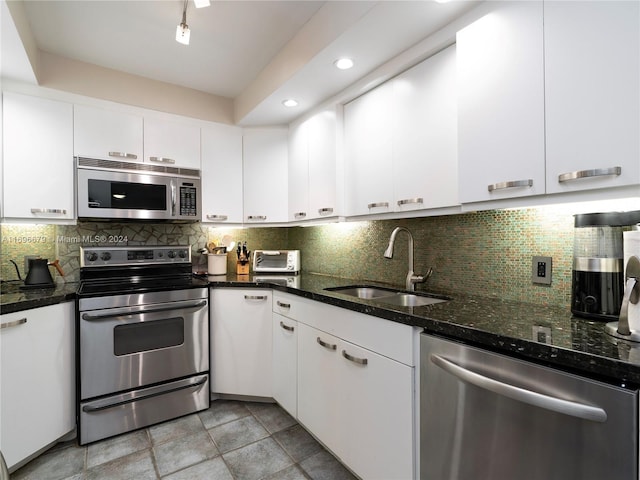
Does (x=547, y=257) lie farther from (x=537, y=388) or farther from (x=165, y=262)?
(x=165, y=262)

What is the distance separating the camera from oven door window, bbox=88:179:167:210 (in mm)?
2223

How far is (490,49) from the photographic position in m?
1.28

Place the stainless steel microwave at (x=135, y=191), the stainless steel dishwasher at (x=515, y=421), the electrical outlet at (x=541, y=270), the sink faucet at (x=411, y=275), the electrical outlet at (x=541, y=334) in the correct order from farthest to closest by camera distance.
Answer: the stainless steel microwave at (x=135, y=191), the sink faucet at (x=411, y=275), the electrical outlet at (x=541, y=270), the electrical outlet at (x=541, y=334), the stainless steel dishwasher at (x=515, y=421)

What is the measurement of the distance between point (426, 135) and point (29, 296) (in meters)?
2.32

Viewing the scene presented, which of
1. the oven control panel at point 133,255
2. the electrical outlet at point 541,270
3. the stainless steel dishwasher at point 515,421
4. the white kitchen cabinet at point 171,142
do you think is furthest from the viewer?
the white kitchen cabinet at point 171,142

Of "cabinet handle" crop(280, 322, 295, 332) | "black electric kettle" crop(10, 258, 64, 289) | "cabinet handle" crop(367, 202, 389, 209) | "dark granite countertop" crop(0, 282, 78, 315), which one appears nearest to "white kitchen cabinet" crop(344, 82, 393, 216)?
"cabinet handle" crop(367, 202, 389, 209)

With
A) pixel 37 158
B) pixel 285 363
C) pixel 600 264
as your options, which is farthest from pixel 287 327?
pixel 37 158

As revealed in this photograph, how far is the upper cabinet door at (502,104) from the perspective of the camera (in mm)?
1149

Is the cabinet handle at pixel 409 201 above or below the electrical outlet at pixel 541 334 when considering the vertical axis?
above

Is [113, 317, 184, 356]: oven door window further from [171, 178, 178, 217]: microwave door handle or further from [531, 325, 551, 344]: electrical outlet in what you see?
[531, 325, 551, 344]: electrical outlet

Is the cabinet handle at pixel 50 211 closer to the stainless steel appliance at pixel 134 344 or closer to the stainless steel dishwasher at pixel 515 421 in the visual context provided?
the stainless steel appliance at pixel 134 344

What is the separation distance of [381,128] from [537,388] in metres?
1.46

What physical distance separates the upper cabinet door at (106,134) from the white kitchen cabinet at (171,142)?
0.07 meters

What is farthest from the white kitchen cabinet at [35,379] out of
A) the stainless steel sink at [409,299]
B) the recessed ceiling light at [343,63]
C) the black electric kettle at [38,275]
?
the recessed ceiling light at [343,63]
